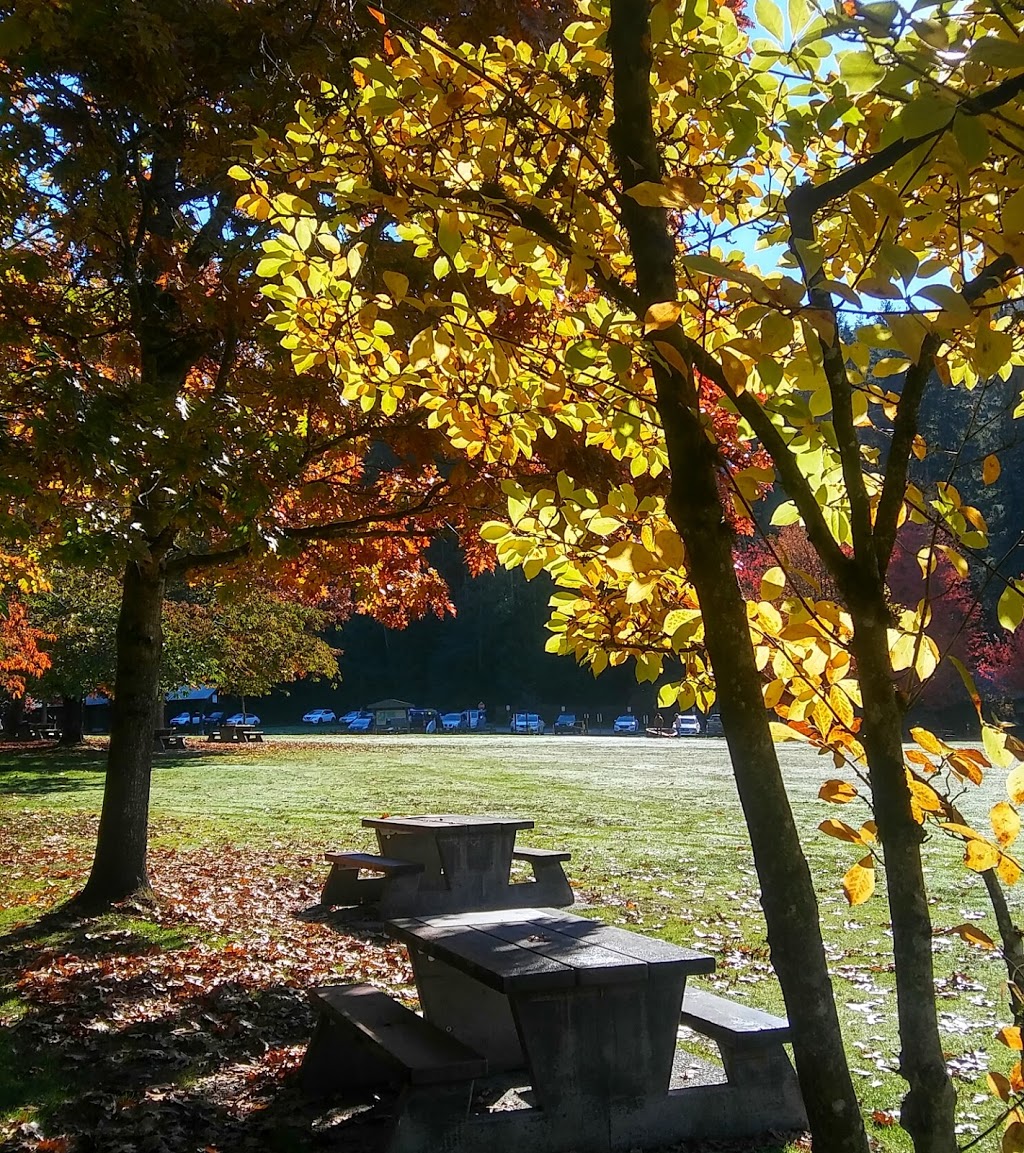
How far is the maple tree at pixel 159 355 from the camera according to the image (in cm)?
577

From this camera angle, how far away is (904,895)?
1746 millimetres

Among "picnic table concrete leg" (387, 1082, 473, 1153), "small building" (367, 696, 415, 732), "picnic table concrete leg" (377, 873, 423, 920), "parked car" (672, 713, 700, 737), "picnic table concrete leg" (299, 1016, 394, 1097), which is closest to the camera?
"picnic table concrete leg" (387, 1082, 473, 1153)

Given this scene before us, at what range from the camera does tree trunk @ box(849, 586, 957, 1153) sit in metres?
1.68

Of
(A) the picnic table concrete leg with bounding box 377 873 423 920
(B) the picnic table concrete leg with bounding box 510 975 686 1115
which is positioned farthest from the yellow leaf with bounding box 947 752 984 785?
(A) the picnic table concrete leg with bounding box 377 873 423 920

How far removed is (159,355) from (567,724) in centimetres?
6262

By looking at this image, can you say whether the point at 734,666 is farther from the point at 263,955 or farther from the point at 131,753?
the point at 131,753

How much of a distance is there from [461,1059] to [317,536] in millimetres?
5246

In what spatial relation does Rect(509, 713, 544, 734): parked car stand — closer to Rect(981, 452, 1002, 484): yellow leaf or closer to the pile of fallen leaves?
the pile of fallen leaves

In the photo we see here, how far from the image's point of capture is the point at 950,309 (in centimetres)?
121

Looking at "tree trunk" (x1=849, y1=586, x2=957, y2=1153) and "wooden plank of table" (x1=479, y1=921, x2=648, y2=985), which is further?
"wooden plank of table" (x1=479, y1=921, x2=648, y2=985)

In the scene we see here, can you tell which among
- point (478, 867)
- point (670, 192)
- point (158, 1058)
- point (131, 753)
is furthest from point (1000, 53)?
point (131, 753)

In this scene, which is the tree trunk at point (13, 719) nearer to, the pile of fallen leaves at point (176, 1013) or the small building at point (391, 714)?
the small building at point (391, 714)

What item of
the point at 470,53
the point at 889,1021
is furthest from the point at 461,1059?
the point at 470,53

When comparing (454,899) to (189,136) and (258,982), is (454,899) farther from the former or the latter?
(189,136)
